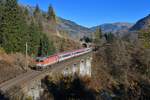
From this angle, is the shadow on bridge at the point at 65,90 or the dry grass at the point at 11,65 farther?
the dry grass at the point at 11,65

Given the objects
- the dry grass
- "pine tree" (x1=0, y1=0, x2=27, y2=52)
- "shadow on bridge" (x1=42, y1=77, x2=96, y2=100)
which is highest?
"pine tree" (x1=0, y1=0, x2=27, y2=52)

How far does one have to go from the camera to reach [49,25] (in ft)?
416

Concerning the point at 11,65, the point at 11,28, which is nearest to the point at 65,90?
the point at 11,65

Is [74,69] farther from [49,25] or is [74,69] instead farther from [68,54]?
[49,25]

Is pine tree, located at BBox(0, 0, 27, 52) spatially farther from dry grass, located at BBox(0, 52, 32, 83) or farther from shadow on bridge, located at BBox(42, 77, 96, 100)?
shadow on bridge, located at BBox(42, 77, 96, 100)

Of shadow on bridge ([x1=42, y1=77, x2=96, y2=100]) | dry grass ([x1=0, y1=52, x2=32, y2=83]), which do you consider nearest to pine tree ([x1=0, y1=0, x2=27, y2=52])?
dry grass ([x1=0, y1=52, x2=32, y2=83])

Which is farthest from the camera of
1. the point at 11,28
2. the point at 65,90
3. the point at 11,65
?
the point at 11,28

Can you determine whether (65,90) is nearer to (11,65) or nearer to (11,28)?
(11,65)

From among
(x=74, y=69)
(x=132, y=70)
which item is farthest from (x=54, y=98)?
(x=132, y=70)

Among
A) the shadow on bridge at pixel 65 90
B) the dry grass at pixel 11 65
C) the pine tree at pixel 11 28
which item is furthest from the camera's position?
the pine tree at pixel 11 28

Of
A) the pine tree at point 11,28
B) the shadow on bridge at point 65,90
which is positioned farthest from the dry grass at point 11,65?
the shadow on bridge at point 65,90

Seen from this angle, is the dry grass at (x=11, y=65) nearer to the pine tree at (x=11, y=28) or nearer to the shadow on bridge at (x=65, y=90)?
the pine tree at (x=11, y=28)

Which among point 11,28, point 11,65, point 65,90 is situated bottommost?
point 65,90

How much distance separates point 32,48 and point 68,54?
376 inches
